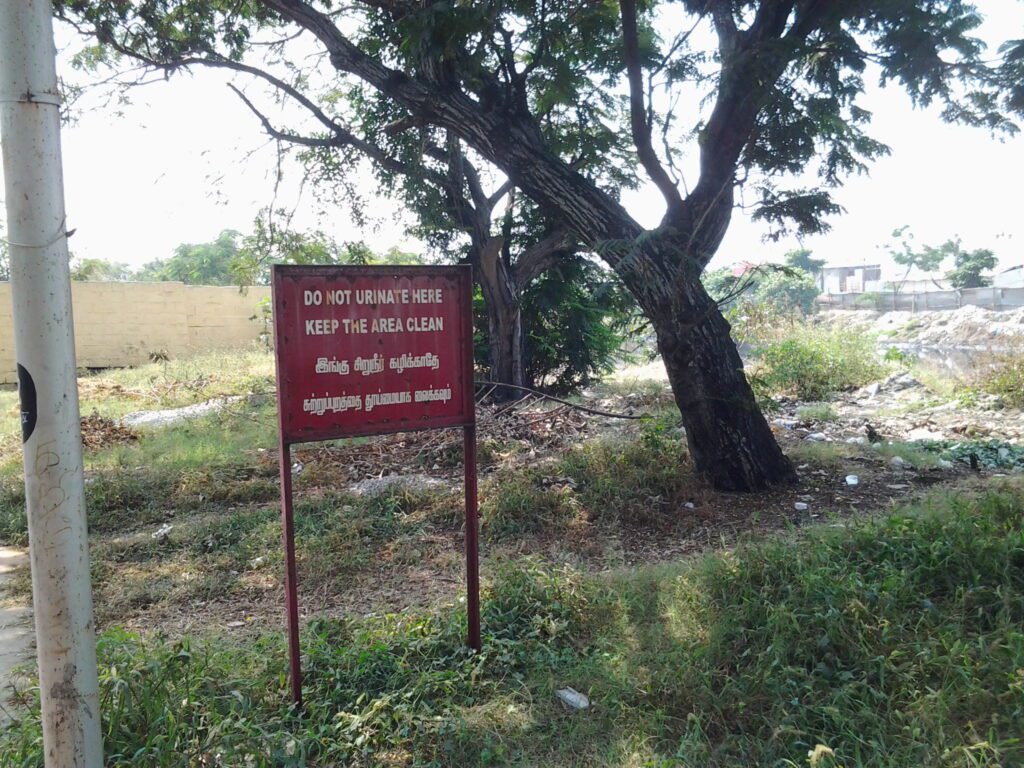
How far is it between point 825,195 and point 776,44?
4.71 feet

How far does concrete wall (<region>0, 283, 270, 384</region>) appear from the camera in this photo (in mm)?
20031

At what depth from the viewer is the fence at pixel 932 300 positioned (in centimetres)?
3312

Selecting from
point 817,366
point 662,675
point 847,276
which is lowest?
point 662,675

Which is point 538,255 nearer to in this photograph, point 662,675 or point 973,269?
point 662,675

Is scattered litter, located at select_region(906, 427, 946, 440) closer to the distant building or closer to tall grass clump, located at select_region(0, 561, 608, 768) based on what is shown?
tall grass clump, located at select_region(0, 561, 608, 768)

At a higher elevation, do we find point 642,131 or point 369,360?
point 642,131

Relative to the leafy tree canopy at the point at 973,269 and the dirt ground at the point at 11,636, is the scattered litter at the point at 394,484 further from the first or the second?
the leafy tree canopy at the point at 973,269

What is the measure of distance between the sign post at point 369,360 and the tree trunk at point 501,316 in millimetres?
7124

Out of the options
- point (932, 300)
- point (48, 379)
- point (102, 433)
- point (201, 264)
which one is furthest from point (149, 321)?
point (932, 300)

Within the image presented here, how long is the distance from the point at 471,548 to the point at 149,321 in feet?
66.0

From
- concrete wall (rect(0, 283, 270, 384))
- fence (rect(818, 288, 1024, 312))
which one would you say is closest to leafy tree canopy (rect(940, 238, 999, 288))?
fence (rect(818, 288, 1024, 312))

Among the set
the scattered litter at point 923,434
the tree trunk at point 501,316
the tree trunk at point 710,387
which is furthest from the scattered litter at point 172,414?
the scattered litter at point 923,434

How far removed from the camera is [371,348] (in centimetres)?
343

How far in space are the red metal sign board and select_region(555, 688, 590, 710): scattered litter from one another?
50.5 inches
